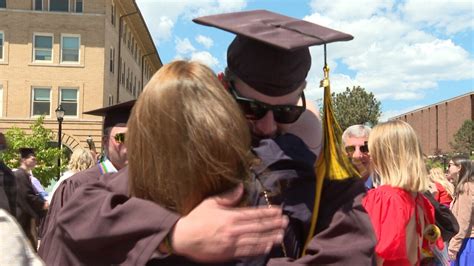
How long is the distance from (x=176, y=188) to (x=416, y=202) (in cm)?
263

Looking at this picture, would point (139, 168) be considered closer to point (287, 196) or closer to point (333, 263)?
point (287, 196)

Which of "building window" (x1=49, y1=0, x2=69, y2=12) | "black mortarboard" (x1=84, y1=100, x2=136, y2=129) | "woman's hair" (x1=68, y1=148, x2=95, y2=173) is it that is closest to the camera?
"black mortarboard" (x1=84, y1=100, x2=136, y2=129)

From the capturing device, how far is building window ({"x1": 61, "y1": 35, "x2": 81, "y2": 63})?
103 ft

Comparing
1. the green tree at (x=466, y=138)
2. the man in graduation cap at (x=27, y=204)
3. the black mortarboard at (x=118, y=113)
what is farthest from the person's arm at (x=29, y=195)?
the green tree at (x=466, y=138)

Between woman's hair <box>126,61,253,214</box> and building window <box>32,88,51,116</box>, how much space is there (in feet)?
103

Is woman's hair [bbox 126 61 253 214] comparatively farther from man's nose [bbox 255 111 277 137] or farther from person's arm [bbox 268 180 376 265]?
person's arm [bbox 268 180 376 265]

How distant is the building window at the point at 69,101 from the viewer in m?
31.4

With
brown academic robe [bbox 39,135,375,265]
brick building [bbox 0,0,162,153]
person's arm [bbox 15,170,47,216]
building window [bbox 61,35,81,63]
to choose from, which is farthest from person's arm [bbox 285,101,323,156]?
building window [bbox 61,35,81,63]

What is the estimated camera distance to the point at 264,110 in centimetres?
155

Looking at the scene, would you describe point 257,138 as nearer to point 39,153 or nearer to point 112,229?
point 112,229

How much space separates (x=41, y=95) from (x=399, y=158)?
29911mm

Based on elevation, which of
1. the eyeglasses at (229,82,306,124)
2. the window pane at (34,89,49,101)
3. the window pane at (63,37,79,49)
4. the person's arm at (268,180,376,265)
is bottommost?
the person's arm at (268,180,376,265)

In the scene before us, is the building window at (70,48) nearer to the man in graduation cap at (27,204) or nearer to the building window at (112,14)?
the building window at (112,14)

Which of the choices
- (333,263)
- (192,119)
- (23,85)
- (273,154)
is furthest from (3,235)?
(23,85)
